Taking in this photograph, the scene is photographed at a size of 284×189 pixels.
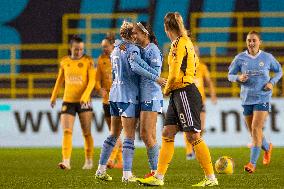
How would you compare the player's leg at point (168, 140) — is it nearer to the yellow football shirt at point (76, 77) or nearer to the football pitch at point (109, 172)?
the football pitch at point (109, 172)

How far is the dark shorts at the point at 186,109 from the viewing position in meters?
11.5

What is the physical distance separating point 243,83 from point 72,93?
267 cm

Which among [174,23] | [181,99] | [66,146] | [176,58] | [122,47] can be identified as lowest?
[66,146]

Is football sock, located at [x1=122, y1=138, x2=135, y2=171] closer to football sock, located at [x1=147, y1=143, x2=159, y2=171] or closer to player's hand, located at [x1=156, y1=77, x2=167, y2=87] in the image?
football sock, located at [x1=147, y1=143, x2=159, y2=171]

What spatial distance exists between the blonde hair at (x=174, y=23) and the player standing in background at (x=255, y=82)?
12.6ft

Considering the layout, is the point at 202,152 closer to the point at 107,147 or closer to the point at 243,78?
the point at 107,147

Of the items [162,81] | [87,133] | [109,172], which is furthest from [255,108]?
[162,81]

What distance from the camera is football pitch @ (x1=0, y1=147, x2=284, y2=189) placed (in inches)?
491

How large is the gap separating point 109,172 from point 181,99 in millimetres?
3664

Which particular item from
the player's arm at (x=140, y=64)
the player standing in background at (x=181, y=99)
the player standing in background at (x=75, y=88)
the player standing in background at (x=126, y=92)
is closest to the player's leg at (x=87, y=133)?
the player standing in background at (x=75, y=88)

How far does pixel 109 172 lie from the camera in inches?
589

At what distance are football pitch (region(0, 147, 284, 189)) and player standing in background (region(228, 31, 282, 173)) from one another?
2.37 feet

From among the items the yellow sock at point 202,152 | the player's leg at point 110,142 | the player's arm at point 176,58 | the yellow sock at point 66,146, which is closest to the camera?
the player's arm at point 176,58

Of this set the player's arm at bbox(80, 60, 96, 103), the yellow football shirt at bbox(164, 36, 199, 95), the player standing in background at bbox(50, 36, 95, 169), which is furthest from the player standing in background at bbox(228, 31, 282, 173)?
the yellow football shirt at bbox(164, 36, 199, 95)
